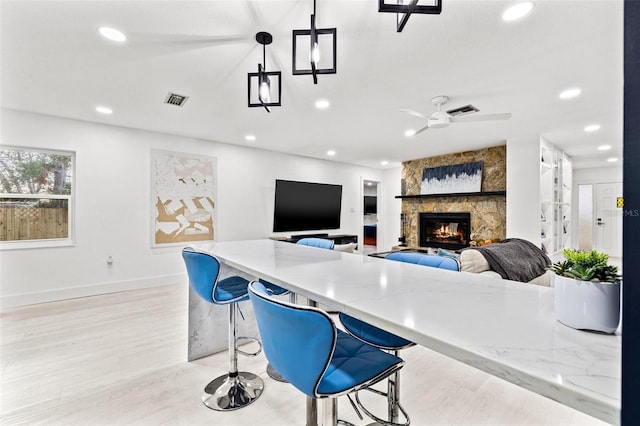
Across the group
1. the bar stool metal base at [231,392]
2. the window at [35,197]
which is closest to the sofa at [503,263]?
the bar stool metal base at [231,392]

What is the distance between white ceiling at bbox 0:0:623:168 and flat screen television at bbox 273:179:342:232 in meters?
1.95

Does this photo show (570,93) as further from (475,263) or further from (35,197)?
(35,197)

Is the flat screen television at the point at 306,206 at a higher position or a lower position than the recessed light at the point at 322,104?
lower

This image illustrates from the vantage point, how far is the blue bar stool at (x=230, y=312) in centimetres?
173

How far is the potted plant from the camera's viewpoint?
0.67 meters

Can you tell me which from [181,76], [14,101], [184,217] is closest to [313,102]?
[181,76]

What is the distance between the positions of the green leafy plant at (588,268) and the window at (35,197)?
5205 millimetres

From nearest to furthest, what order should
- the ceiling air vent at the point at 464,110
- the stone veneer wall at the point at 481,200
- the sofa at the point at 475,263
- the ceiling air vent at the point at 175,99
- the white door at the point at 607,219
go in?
the sofa at the point at 475,263 < the ceiling air vent at the point at 175,99 < the ceiling air vent at the point at 464,110 < the stone veneer wall at the point at 481,200 < the white door at the point at 607,219

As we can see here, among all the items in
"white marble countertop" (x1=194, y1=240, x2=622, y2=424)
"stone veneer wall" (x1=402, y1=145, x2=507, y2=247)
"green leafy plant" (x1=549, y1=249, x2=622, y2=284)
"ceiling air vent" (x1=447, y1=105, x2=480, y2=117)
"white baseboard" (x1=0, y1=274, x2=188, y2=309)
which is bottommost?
"white baseboard" (x1=0, y1=274, x2=188, y2=309)

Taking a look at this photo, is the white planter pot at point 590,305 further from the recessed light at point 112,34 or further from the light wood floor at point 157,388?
the recessed light at point 112,34

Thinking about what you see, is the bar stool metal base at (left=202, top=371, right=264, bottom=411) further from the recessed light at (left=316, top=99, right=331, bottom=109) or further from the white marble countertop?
the recessed light at (left=316, top=99, right=331, bottom=109)

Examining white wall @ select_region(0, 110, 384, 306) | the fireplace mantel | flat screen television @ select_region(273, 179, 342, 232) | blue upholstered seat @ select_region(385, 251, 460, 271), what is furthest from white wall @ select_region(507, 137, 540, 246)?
white wall @ select_region(0, 110, 384, 306)

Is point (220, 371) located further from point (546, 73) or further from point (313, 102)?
point (546, 73)

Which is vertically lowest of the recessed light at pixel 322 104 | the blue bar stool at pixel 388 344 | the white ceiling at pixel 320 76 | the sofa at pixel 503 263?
the blue bar stool at pixel 388 344
